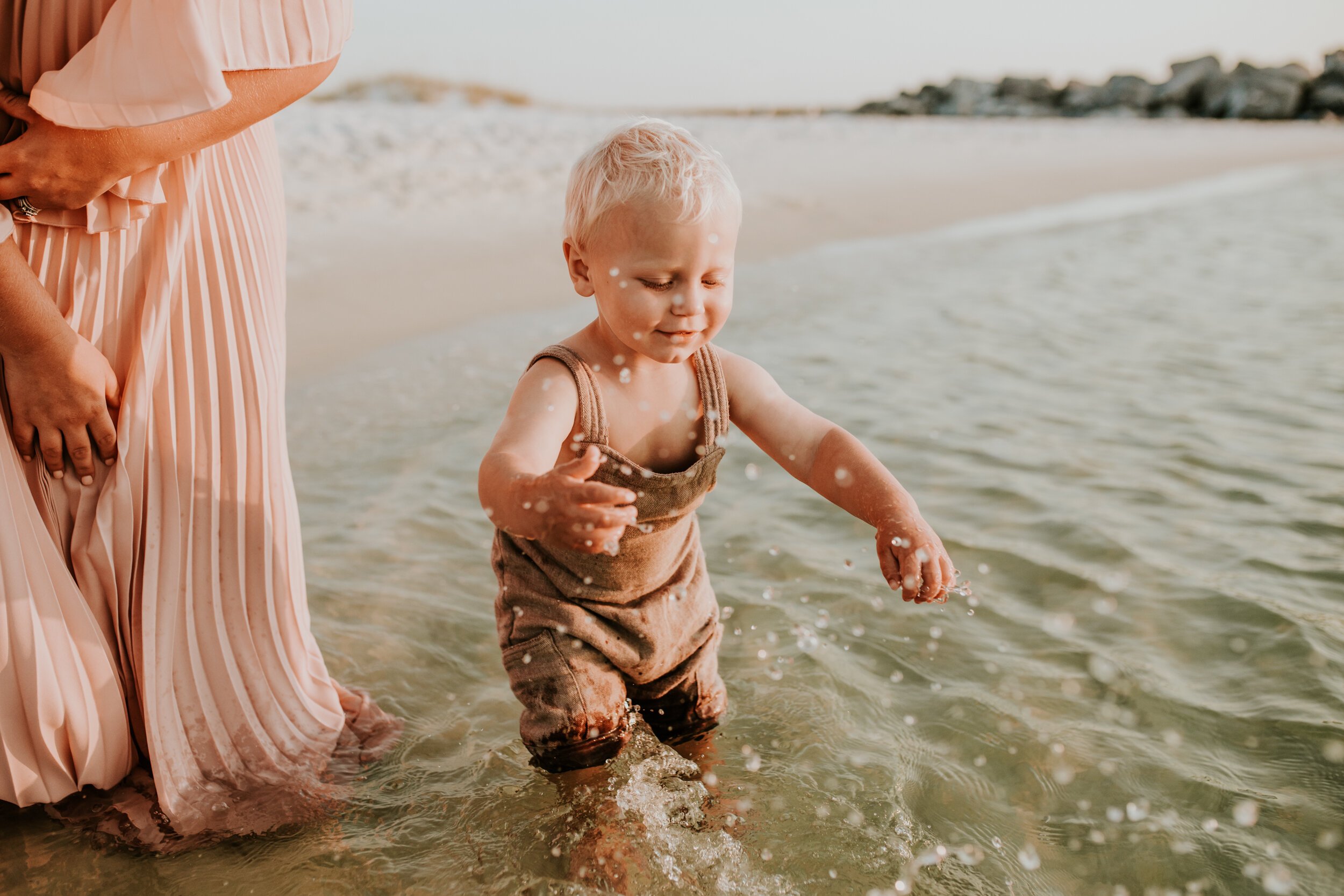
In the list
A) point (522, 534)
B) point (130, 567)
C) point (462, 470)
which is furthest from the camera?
point (462, 470)

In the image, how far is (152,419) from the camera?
191 centimetres

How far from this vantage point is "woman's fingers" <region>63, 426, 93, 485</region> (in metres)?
1.82

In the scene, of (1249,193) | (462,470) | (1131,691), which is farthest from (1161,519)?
(1249,193)

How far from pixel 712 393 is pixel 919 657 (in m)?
1.25

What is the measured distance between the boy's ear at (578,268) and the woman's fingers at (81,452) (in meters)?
0.90

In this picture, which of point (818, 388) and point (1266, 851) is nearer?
point (1266, 851)

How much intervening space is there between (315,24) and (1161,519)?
3.21 m

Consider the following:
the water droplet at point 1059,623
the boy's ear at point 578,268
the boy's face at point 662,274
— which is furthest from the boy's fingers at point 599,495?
the water droplet at point 1059,623

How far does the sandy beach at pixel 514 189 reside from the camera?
6820 millimetres

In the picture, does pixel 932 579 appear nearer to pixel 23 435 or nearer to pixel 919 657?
pixel 919 657

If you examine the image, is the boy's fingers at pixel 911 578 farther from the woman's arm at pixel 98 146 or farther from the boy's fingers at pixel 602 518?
the woman's arm at pixel 98 146

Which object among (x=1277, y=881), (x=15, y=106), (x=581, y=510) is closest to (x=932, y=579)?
(x=581, y=510)

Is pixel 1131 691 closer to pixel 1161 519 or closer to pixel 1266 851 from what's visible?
pixel 1266 851

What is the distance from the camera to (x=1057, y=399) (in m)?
5.13
